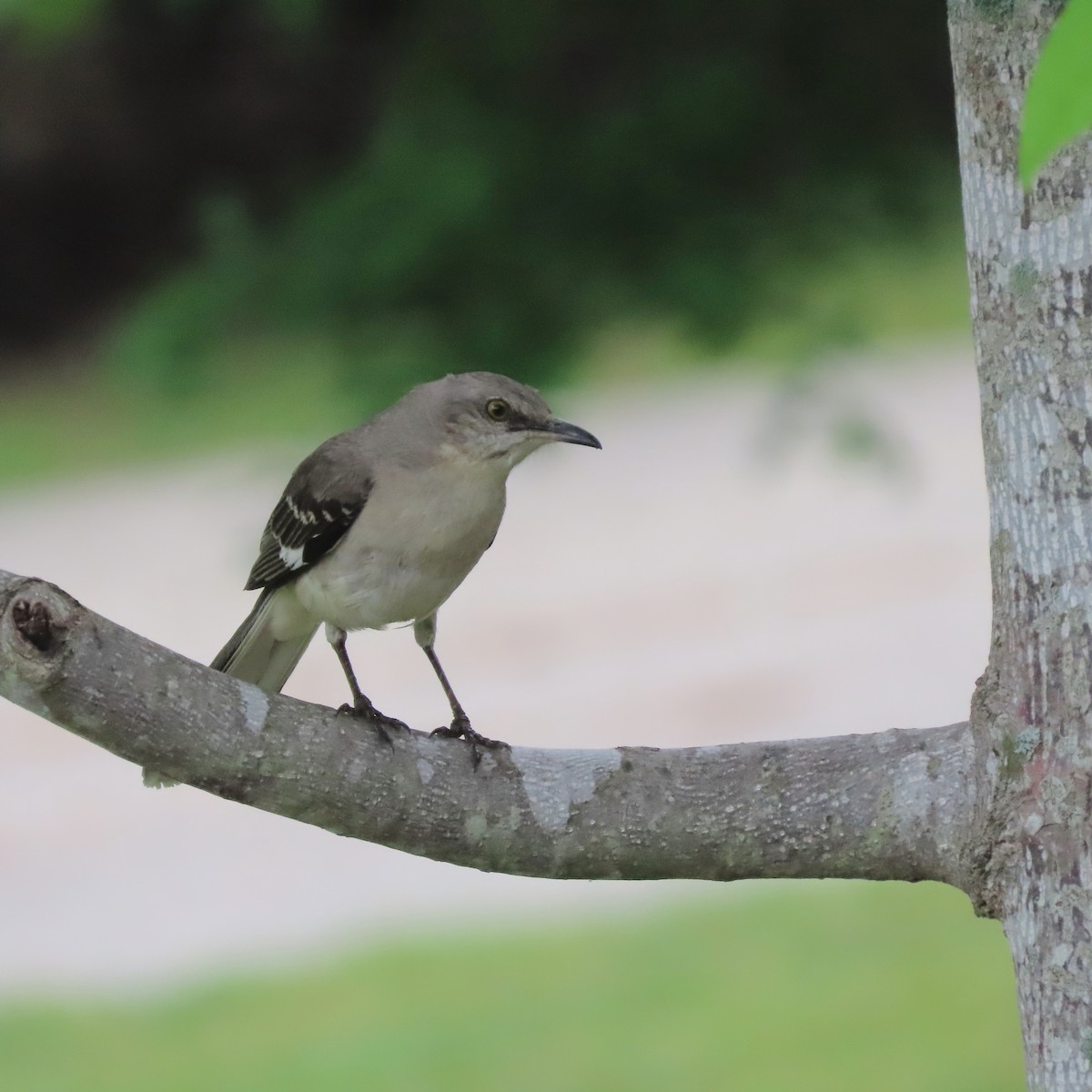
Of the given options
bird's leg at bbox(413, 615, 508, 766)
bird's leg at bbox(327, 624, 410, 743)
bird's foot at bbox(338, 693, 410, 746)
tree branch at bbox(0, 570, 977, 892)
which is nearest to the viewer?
tree branch at bbox(0, 570, 977, 892)

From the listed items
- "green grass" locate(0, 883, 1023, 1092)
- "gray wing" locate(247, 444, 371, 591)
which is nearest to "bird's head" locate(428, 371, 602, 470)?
"gray wing" locate(247, 444, 371, 591)

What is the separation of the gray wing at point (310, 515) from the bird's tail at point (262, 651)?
0.11 m

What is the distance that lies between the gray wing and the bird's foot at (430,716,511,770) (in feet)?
1.98

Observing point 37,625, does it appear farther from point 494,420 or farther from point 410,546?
point 494,420

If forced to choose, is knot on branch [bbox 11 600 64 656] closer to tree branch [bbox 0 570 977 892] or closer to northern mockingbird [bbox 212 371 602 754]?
A: tree branch [bbox 0 570 977 892]

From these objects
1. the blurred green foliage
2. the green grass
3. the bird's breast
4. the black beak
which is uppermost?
the blurred green foliage

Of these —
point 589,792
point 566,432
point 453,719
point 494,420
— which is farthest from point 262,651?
point 589,792

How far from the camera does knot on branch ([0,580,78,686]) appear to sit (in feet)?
9.24

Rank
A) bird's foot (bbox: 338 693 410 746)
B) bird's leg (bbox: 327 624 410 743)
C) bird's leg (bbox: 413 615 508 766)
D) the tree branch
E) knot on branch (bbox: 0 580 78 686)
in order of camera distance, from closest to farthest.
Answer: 1. knot on branch (bbox: 0 580 78 686)
2. the tree branch
3. bird's foot (bbox: 338 693 410 746)
4. bird's leg (bbox: 327 624 410 743)
5. bird's leg (bbox: 413 615 508 766)

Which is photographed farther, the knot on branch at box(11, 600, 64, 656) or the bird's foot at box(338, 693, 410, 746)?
the bird's foot at box(338, 693, 410, 746)

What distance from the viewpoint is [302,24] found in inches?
180

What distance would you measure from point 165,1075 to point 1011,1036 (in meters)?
3.70

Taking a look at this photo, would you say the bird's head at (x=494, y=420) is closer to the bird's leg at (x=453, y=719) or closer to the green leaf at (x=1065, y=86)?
the bird's leg at (x=453, y=719)

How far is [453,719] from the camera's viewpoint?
451cm
